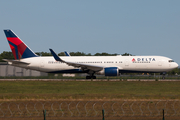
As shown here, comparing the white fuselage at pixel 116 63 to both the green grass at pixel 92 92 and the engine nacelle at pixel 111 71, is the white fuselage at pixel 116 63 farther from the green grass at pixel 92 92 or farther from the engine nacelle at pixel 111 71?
the green grass at pixel 92 92

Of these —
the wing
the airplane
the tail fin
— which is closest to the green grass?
the wing

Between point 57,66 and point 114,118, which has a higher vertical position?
point 57,66

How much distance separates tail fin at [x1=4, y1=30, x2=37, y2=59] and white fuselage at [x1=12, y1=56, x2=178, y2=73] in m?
1.04

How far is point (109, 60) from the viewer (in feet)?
159

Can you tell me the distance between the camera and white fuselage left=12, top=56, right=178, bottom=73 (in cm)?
4703

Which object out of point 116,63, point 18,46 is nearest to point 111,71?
point 116,63

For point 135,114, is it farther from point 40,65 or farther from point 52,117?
point 40,65

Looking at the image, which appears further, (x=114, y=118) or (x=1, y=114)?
(x=1, y=114)

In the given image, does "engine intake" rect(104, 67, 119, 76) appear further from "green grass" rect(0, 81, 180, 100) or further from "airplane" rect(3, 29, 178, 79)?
"green grass" rect(0, 81, 180, 100)

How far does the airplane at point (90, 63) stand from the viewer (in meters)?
46.9

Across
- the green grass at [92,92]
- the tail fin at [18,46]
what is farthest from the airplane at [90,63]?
the green grass at [92,92]

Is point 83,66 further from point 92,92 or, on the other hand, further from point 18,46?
point 92,92

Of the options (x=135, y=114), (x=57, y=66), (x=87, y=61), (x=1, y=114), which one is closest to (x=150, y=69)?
(x=87, y=61)

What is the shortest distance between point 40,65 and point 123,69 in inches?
615
